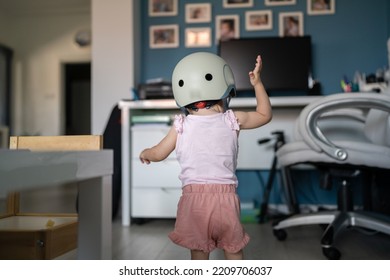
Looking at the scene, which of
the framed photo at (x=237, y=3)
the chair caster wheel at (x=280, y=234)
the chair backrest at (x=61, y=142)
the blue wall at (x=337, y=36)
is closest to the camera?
the chair backrest at (x=61, y=142)

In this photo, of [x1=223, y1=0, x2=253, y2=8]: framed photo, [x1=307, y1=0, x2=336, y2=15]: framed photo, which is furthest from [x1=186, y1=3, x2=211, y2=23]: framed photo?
[x1=307, y1=0, x2=336, y2=15]: framed photo

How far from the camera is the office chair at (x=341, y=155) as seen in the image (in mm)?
903

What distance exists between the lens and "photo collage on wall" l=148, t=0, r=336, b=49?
5.05 ft

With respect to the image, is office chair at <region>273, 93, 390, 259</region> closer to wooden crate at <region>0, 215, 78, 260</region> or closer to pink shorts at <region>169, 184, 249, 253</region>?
pink shorts at <region>169, 184, 249, 253</region>

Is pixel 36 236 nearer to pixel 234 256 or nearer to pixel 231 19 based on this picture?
pixel 234 256

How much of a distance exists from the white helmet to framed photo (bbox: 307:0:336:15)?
1327 millimetres

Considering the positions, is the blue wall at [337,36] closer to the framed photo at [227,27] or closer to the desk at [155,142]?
the framed photo at [227,27]

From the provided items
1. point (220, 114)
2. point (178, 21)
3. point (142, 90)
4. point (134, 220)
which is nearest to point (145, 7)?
point (178, 21)

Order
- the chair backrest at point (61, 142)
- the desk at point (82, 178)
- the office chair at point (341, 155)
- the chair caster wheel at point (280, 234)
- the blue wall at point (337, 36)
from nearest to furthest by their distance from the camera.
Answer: the desk at point (82, 178) → the chair backrest at point (61, 142) → the office chair at point (341, 155) → the chair caster wheel at point (280, 234) → the blue wall at point (337, 36)

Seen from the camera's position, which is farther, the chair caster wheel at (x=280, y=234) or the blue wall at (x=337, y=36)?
the blue wall at (x=337, y=36)

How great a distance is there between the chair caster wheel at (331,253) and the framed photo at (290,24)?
1173 mm

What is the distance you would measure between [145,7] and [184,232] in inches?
50.2

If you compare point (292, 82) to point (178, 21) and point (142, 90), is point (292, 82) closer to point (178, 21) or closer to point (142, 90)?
point (178, 21)

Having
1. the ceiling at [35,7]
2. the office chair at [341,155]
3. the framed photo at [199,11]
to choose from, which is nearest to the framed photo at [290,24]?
the framed photo at [199,11]
